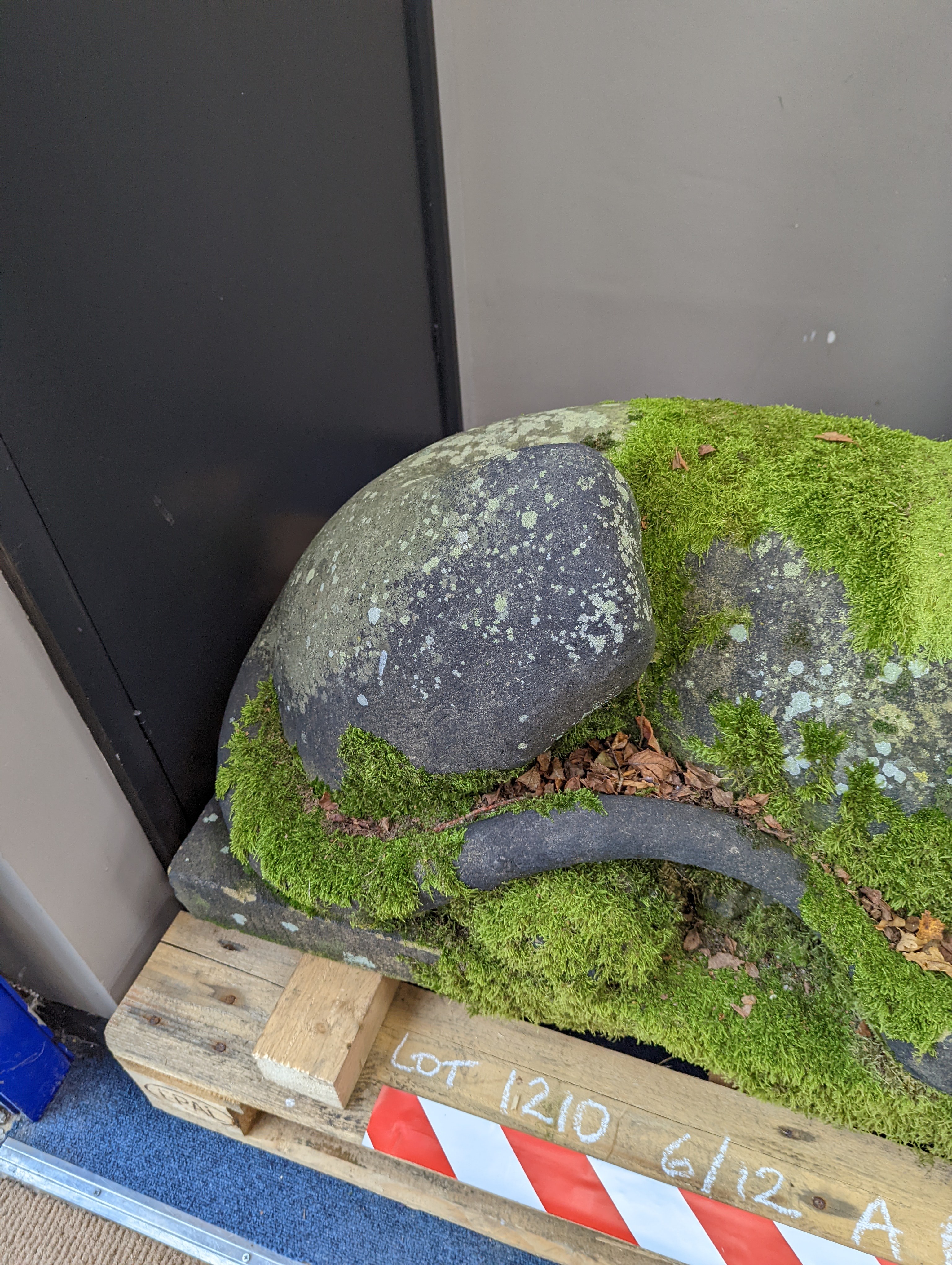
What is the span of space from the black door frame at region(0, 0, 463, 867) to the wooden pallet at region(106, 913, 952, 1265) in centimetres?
36

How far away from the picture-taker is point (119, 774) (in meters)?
1.63

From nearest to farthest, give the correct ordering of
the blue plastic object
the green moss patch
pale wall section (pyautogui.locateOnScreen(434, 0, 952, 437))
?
1. the green moss patch
2. the blue plastic object
3. pale wall section (pyautogui.locateOnScreen(434, 0, 952, 437))

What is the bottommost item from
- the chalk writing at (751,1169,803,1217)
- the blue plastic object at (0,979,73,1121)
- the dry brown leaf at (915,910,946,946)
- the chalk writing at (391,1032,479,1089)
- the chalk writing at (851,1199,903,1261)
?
the blue plastic object at (0,979,73,1121)

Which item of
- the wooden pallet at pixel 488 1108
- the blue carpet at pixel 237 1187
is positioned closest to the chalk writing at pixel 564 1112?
the wooden pallet at pixel 488 1108

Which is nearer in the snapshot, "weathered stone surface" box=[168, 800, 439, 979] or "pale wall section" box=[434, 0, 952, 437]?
"weathered stone surface" box=[168, 800, 439, 979]

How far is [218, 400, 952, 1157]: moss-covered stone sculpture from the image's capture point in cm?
133

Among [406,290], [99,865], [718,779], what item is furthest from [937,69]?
[99,865]

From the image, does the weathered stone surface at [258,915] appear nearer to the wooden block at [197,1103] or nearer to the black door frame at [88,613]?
the black door frame at [88,613]

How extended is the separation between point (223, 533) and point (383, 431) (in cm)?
82

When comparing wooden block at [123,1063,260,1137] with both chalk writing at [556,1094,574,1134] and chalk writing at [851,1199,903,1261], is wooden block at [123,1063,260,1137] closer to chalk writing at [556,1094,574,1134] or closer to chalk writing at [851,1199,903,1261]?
chalk writing at [556,1094,574,1134]

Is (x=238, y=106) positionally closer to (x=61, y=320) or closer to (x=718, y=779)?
(x=61, y=320)

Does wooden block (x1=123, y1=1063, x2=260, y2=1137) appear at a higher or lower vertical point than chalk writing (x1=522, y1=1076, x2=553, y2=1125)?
lower

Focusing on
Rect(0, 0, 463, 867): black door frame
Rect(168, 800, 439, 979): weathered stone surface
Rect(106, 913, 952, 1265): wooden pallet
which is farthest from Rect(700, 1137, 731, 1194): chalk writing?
Rect(0, 0, 463, 867): black door frame

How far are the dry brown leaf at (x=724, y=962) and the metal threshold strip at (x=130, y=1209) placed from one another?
1.18 m
